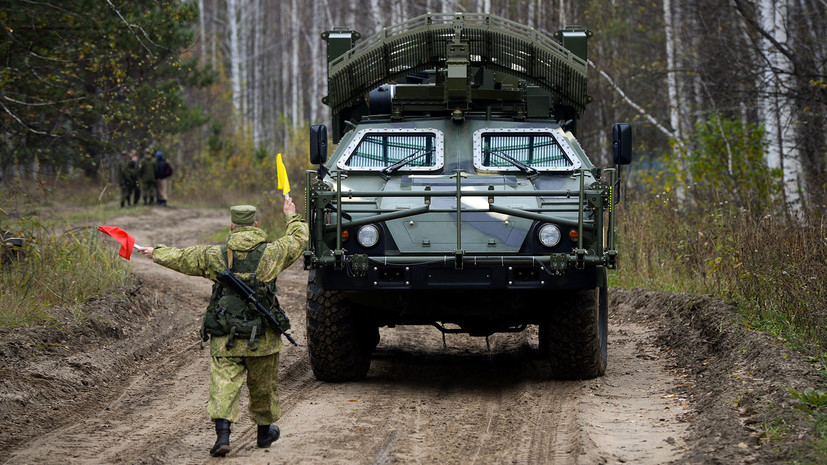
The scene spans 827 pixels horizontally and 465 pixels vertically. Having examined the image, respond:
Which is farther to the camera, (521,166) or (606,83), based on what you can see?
(606,83)

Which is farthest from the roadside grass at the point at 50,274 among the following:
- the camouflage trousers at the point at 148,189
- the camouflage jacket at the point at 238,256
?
the camouflage trousers at the point at 148,189

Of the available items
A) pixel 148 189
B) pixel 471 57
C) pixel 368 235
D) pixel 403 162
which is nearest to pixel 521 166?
pixel 403 162

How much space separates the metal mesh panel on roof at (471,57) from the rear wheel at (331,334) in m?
2.29

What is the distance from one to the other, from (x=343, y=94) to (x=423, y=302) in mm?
2742

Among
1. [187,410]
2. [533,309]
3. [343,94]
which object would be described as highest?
[343,94]

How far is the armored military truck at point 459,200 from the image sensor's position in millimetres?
7332

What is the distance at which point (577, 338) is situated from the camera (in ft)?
26.2

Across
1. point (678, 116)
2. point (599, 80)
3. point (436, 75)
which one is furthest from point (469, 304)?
point (599, 80)

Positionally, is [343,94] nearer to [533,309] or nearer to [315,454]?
[533,309]

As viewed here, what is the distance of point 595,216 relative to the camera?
746 centimetres

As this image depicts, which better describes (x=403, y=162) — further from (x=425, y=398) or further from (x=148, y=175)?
(x=148, y=175)

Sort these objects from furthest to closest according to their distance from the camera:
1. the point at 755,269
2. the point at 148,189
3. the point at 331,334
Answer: the point at 148,189 < the point at 755,269 < the point at 331,334

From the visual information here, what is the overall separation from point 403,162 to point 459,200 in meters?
1.49

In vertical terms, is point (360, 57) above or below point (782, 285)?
above
